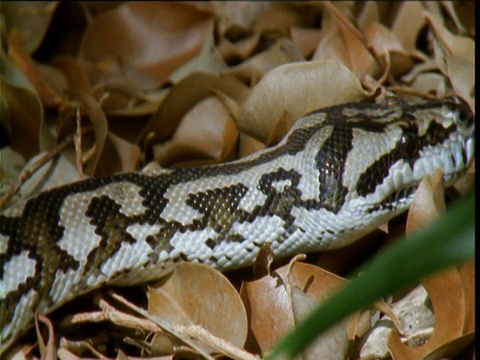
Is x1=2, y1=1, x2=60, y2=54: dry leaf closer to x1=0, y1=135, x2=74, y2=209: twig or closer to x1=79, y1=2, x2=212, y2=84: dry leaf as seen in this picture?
x1=79, y1=2, x2=212, y2=84: dry leaf

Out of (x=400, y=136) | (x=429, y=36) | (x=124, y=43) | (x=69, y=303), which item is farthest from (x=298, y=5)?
(x=69, y=303)

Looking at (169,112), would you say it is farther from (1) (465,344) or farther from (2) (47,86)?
(1) (465,344)

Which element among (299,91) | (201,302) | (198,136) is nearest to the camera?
(201,302)

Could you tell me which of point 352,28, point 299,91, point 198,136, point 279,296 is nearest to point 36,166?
point 198,136

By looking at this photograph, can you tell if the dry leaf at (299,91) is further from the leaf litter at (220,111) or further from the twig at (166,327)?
the twig at (166,327)

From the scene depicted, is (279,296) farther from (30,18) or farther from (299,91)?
(30,18)

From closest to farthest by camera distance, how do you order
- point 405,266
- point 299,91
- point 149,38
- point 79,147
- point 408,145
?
1. point 405,266
2. point 408,145
3. point 299,91
4. point 79,147
5. point 149,38
